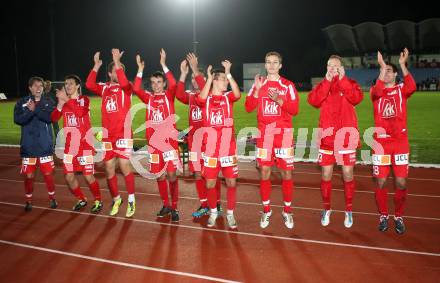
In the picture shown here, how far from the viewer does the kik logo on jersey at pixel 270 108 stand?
6.38 m

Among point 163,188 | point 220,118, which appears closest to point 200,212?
point 163,188

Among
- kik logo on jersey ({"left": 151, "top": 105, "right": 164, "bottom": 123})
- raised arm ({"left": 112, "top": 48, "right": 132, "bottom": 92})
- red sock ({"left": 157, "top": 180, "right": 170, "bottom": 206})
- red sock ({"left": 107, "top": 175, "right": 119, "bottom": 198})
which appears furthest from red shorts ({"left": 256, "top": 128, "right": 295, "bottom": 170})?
red sock ({"left": 107, "top": 175, "right": 119, "bottom": 198})

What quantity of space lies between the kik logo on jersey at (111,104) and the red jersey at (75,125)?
59cm

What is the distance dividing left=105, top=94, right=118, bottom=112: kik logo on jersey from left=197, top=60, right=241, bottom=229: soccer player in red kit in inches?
53.7

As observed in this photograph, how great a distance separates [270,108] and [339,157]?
1.21 meters

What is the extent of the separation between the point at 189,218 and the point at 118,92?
2.29 metres

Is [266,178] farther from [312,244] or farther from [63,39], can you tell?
[63,39]

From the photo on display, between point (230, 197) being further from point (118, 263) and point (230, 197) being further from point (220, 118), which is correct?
point (118, 263)

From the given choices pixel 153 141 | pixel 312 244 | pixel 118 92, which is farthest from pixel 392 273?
pixel 118 92

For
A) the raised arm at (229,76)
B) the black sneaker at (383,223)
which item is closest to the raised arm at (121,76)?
the raised arm at (229,76)

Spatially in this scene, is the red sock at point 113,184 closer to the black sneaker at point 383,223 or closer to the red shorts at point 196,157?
the red shorts at point 196,157

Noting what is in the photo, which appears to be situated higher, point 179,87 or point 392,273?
point 179,87

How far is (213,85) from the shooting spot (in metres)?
6.57

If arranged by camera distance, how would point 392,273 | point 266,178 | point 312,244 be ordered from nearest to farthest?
point 392,273 → point 312,244 → point 266,178
